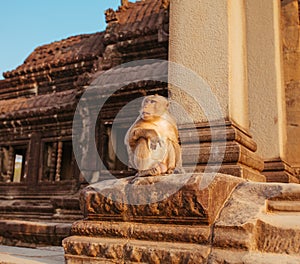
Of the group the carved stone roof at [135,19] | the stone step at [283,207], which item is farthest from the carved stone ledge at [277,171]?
the carved stone roof at [135,19]

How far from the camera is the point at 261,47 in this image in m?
5.24

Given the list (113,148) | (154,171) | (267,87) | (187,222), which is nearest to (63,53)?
(113,148)

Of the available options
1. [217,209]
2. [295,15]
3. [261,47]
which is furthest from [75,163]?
[217,209]

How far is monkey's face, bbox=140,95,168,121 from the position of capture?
2748mm

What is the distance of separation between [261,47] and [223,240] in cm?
386

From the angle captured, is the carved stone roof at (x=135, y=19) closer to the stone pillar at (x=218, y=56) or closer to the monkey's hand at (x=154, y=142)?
the stone pillar at (x=218, y=56)

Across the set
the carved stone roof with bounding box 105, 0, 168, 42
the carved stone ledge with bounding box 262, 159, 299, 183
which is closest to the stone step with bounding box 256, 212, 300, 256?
the carved stone ledge with bounding box 262, 159, 299, 183

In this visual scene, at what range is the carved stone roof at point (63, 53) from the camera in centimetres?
1116

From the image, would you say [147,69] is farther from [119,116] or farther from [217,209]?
[217,209]

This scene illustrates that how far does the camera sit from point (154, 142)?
2693mm

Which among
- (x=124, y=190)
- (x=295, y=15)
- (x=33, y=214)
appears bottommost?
(x=33, y=214)

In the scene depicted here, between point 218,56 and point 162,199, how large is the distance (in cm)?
184

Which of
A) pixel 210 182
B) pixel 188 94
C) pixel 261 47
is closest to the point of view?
pixel 210 182

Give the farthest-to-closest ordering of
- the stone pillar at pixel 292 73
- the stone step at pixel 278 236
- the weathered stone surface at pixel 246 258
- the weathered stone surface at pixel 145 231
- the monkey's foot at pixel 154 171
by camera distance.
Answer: the stone pillar at pixel 292 73
the monkey's foot at pixel 154 171
the weathered stone surface at pixel 145 231
the stone step at pixel 278 236
the weathered stone surface at pixel 246 258
